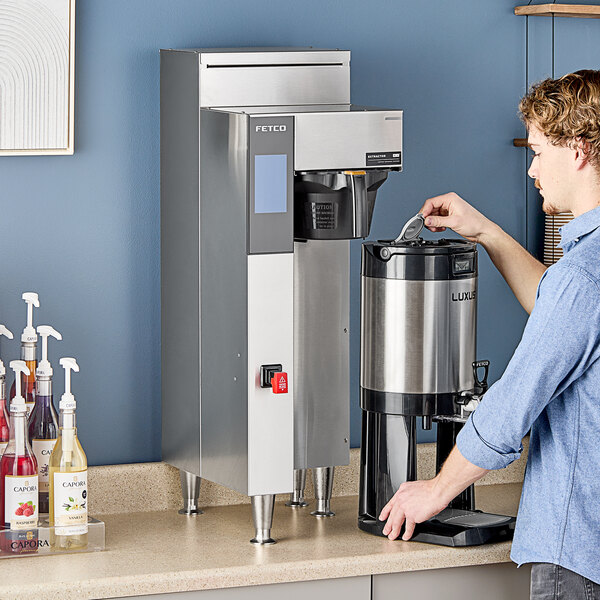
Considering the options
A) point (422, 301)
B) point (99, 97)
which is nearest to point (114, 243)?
point (99, 97)

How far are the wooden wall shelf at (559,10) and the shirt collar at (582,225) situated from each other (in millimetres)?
872

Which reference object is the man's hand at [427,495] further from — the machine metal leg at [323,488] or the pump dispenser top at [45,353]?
the pump dispenser top at [45,353]

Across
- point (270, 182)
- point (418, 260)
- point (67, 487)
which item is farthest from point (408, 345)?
point (67, 487)

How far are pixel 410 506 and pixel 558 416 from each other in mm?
364

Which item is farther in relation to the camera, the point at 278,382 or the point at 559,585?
the point at 278,382

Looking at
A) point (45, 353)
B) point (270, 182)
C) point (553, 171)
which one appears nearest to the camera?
point (553, 171)

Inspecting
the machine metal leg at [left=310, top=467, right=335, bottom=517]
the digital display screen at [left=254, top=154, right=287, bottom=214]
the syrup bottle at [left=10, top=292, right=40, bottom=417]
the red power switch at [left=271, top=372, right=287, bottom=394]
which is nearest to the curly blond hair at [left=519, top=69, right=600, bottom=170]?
the digital display screen at [left=254, top=154, right=287, bottom=214]

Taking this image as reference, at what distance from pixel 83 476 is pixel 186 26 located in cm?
89

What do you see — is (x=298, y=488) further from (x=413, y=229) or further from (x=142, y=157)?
(x=142, y=157)

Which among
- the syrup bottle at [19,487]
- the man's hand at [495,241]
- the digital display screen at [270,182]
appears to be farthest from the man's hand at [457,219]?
the syrup bottle at [19,487]

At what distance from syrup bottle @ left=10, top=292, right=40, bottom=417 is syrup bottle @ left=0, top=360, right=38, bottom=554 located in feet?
0.29

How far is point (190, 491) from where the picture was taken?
7.00 ft

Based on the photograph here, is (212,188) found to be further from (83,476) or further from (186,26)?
(83,476)

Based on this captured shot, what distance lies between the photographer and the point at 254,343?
6.00 feet
